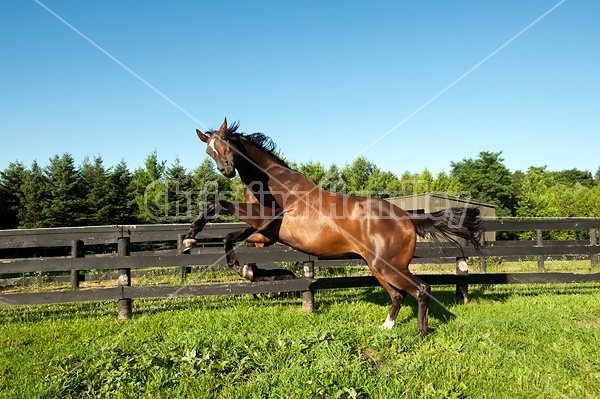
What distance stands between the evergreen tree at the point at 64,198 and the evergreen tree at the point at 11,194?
1804 millimetres

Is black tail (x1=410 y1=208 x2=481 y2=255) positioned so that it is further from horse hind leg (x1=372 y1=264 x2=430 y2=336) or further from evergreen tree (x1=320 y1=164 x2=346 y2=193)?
evergreen tree (x1=320 y1=164 x2=346 y2=193)

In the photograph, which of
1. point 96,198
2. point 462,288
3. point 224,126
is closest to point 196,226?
point 224,126

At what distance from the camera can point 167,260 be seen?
22.5ft

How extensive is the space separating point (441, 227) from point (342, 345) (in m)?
2.80

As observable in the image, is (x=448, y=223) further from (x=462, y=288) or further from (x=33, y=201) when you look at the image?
(x=33, y=201)

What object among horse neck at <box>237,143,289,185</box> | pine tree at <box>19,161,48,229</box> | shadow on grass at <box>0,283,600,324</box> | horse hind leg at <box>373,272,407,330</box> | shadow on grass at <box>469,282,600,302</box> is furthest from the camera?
pine tree at <box>19,161,48,229</box>

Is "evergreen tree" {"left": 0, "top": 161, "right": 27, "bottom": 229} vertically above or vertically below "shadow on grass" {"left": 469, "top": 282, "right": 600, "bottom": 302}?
above

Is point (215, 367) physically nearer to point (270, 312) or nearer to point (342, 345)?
point (342, 345)

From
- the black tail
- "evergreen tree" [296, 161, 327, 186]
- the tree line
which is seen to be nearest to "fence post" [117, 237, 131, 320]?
the black tail

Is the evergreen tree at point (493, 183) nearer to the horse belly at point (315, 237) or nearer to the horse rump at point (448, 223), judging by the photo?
the horse rump at point (448, 223)

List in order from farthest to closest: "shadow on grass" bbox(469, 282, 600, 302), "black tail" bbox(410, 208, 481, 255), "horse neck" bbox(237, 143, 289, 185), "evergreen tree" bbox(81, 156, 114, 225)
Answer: "evergreen tree" bbox(81, 156, 114, 225)
"shadow on grass" bbox(469, 282, 600, 302)
"black tail" bbox(410, 208, 481, 255)
"horse neck" bbox(237, 143, 289, 185)

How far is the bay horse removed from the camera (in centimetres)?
575

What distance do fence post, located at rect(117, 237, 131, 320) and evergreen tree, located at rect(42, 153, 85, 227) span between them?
22.2 meters

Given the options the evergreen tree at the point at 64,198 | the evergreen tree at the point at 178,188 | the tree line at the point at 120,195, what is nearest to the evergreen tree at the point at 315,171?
the tree line at the point at 120,195
